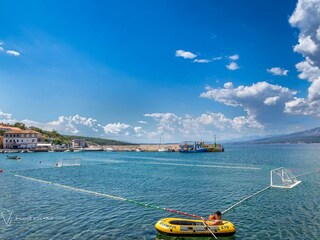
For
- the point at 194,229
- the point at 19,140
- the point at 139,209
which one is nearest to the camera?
the point at 194,229

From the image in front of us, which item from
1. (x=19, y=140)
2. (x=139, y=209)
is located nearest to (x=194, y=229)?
(x=139, y=209)

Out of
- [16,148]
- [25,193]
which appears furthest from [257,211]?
[16,148]

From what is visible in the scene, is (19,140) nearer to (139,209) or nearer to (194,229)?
(139,209)

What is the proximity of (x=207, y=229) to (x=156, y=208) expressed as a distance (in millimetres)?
10270

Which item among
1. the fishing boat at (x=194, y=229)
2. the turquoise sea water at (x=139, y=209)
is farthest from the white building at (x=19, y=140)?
the fishing boat at (x=194, y=229)

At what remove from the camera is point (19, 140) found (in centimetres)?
18875

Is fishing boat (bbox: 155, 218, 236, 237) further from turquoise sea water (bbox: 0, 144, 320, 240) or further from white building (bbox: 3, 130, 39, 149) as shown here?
white building (bbox: 3, 130, 39, 149)

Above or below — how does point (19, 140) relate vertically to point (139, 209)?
above

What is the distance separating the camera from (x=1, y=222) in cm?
2583

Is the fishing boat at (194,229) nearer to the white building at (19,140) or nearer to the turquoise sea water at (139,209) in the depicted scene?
the turquoise sea water at (139,209)

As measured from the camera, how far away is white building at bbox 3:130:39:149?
185 meters

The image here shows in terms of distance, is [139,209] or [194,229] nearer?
[194,229]

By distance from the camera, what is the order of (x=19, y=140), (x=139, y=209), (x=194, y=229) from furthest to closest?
(x=19, y=140)
(x=139, y=209)
(x=194, y=229)

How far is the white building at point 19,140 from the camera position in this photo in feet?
607
